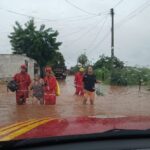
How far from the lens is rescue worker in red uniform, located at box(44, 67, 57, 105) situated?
68.7 feet

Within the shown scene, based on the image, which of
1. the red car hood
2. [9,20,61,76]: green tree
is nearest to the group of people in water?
the red car hood

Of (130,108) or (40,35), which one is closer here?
(130,108)

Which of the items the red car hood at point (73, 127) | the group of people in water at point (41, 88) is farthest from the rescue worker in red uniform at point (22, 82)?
the red car hood at point (73, 127)

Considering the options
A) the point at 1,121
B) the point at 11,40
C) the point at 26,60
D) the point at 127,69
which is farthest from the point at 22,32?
the point at 1,121

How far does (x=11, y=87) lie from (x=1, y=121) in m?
4.43

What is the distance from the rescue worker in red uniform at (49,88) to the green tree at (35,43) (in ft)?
144

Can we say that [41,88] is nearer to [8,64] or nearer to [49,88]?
[49,88]

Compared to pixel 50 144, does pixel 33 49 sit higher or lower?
higher

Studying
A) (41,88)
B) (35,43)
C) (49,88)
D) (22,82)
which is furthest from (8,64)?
(49,88)

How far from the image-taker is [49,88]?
826 inches

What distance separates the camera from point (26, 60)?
53.4 m

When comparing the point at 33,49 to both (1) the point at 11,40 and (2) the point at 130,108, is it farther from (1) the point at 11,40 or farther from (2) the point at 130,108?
(2) the point at 130,108

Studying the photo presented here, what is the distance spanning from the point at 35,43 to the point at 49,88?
1741 inches

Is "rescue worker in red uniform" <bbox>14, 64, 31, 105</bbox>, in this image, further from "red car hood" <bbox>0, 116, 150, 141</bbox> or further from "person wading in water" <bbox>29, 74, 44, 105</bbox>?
"red car hood" <bbox>0, 116, 150, 141</bbox>
